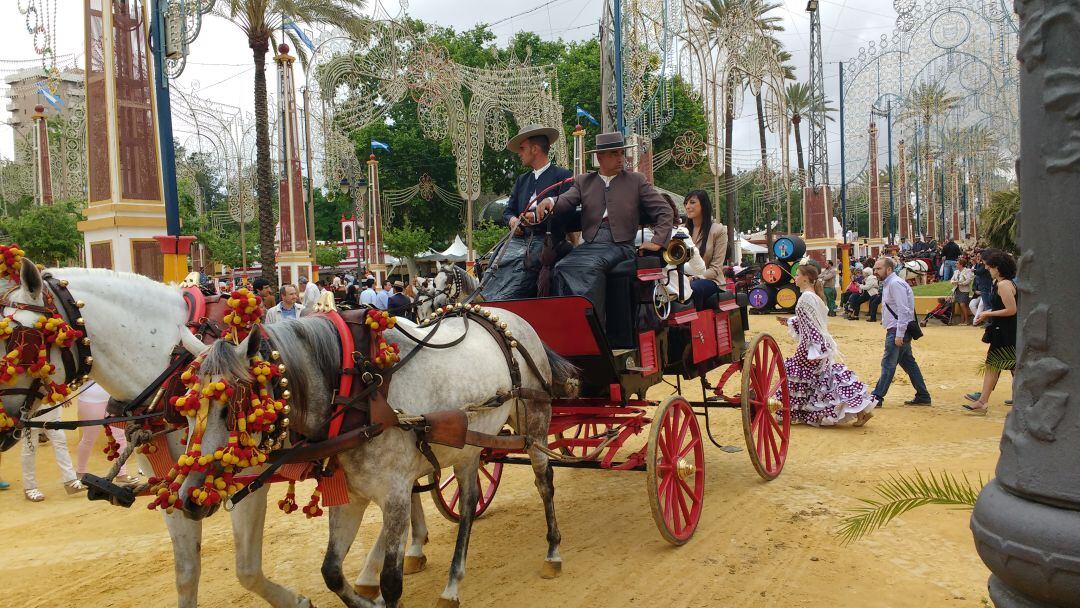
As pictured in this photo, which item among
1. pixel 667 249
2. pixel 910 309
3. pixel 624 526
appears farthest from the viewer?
pixel 910 309

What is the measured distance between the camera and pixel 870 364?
12375 mm

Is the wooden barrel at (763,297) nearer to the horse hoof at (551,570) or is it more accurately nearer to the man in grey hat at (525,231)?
the man in grey hat at (525,231)

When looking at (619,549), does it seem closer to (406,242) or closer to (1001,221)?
(1001,221)

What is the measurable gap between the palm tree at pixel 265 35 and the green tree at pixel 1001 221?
53.9ft

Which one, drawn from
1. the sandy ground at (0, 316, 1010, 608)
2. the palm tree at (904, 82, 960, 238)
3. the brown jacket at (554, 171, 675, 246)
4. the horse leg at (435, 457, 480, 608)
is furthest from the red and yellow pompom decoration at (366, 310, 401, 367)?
the palm tree at (904, 82, 960, 238)

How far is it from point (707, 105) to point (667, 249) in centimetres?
1791

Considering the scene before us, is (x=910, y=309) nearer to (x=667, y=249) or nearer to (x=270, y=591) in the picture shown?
(x=667, y=249)

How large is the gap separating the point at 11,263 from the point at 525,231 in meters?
3.12

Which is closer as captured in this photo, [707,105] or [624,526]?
[624,526]

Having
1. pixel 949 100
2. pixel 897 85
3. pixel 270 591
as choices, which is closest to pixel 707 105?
pixel 897 85

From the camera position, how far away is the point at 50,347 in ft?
9.80

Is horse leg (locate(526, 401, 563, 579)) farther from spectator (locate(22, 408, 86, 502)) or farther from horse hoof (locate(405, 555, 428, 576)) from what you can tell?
spectator (locate(22, 408, 86, 502))

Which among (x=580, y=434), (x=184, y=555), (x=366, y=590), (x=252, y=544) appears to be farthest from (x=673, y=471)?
(x=184, y=555)

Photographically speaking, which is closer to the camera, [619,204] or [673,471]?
[673,471]
